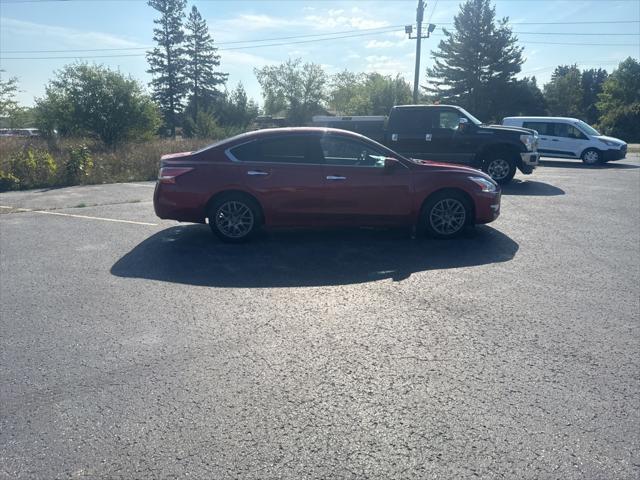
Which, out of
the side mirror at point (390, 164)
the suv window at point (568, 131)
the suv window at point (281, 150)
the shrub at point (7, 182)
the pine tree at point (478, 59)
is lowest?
the shrub at point (7, 182)

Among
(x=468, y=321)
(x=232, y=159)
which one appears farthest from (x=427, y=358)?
(x=232, y=159)

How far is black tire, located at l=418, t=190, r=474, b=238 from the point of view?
7.62 m

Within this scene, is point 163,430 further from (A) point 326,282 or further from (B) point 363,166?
(B) point 363,166

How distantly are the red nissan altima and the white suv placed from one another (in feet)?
52.1

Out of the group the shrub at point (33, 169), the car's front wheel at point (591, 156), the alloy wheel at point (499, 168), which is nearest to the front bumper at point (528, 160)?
the alloy wheel at point (499, 168)

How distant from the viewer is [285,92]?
239 ft

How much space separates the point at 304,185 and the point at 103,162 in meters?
11.6

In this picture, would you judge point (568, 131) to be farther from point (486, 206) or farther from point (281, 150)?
point (281, 150)

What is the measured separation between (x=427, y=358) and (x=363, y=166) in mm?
3966

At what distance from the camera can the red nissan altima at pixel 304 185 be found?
289 inches

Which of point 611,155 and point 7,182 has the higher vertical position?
point 611,155

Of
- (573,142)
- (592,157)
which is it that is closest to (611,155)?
(592,157)

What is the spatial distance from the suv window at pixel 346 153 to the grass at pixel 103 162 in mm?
10490

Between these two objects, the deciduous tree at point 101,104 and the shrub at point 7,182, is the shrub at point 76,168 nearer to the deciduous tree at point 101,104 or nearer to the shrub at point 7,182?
the shrub at point 7,182
